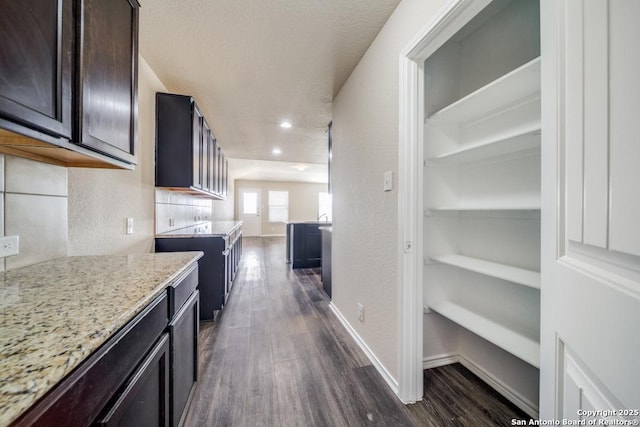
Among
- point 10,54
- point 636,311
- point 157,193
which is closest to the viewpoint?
point 636,311

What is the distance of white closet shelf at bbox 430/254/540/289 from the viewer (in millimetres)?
→ 1085

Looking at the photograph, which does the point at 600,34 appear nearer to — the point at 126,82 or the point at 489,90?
the point at 489,90

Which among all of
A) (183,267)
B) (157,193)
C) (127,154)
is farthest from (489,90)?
(157,193)

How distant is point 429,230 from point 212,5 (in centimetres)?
196

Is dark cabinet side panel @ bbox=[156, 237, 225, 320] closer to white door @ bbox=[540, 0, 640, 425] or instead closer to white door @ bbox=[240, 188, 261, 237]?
white door @ bbox=[540, 0, 640, 425]

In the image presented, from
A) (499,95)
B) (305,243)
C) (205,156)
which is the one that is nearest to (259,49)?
(205,156)

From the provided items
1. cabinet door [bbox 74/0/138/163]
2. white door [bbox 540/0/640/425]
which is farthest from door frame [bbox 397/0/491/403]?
cabinet door [bbox 74/0/138/163]

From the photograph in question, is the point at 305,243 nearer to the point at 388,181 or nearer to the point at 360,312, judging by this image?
the point at 360,312

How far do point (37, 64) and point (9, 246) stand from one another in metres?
0.76

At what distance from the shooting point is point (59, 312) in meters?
0.60

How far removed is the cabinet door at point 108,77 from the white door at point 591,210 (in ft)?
4.66

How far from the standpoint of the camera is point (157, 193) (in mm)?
2229

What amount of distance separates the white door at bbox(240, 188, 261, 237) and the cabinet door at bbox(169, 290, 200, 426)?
7888 mm

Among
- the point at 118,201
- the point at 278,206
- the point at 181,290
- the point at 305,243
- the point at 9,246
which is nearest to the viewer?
the point at 9,246
